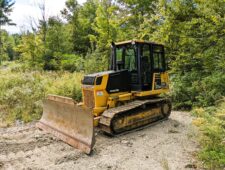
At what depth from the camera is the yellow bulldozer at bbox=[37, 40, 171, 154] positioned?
6406mm

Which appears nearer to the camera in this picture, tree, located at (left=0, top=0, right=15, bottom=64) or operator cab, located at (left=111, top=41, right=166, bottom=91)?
operator cab, located at (left=111, top=41, right=166, bottom=91)

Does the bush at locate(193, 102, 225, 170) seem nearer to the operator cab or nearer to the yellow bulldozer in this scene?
the yellow bulldozer

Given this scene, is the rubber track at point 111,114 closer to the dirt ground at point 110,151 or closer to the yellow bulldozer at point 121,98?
the yellow bulldozer at point 121,98

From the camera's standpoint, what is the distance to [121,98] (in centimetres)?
716

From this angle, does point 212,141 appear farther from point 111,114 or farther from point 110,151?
point 111,114

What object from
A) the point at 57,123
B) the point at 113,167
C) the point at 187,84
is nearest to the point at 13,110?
the point at 57,123

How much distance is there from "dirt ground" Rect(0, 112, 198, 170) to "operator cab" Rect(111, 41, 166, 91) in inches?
53.1

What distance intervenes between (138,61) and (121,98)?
1117 mm

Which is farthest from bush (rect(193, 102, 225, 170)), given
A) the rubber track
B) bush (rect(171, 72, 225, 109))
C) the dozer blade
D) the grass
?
the grass

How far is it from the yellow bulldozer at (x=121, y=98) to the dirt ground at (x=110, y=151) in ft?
1.03

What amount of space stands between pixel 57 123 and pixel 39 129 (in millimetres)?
858

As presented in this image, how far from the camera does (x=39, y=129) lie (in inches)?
289

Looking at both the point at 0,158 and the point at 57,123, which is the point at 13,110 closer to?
the point at 57,123

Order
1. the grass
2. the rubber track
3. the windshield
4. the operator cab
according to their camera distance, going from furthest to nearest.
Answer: the grass → the windshield → the operator cab → the rubber track
